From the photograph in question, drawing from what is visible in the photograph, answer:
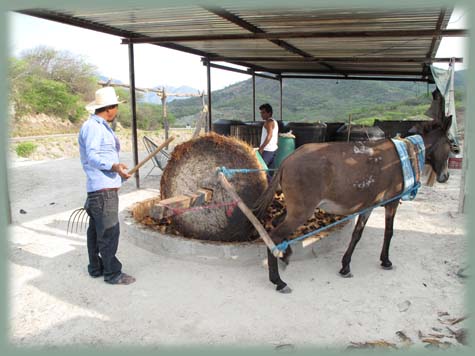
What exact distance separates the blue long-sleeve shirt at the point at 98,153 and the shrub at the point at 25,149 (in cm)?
1283

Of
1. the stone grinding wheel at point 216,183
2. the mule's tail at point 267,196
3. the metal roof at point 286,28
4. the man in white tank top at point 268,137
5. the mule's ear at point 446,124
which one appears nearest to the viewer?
the mule's tail at point 267,196

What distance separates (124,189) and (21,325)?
5118 millimetres

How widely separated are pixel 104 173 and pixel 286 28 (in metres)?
4.30

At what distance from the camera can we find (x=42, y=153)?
15.5m

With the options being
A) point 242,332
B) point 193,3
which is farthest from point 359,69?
point 242,332

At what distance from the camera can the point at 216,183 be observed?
4695 millimetres

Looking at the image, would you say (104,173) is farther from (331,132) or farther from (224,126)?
(331,132)

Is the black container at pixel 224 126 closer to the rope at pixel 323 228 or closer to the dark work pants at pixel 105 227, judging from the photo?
the rope at pixel 323 228

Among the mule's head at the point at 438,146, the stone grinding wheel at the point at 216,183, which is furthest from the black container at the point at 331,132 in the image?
the stone grinding wheel at the point at 216,183

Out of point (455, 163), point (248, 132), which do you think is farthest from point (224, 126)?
point (455, 163)

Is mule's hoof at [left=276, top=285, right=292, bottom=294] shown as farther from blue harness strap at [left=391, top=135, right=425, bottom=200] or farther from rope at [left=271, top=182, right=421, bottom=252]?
blue harness strap at [left=391, top=135, right=425, bottom=200]

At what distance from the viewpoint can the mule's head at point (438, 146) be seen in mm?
4500

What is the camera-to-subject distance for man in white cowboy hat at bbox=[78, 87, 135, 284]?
3617 millimetres

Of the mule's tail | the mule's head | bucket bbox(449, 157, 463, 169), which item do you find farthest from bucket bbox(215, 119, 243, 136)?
bucket bbox(449, 157, 463, 169)
